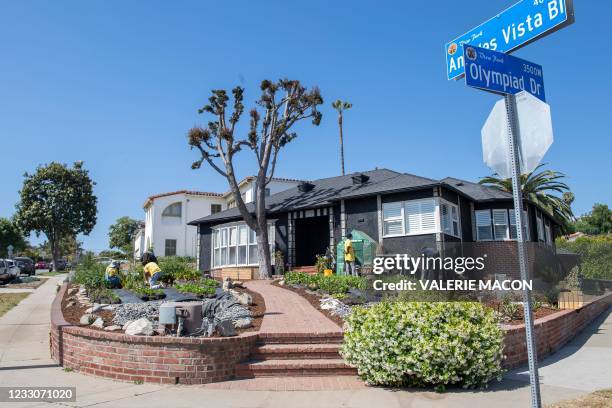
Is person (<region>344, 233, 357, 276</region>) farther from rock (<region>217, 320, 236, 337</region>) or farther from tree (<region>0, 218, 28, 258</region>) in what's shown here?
tree (<region>0, 218, 28, 258</region>)

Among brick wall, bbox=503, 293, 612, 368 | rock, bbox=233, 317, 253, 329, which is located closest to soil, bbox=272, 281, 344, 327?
rock, bbox=233, 317, 253, 329

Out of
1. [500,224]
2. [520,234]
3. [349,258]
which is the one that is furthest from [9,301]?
[500,224]

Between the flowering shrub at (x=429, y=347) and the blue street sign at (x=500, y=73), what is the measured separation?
340cm

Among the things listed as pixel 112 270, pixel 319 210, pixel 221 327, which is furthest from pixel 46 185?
pixel 221 327

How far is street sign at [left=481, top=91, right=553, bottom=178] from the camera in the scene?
3.99 metres

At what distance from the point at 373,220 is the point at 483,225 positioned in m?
5.87

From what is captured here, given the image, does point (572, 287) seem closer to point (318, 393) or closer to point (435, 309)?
point (435, 309)

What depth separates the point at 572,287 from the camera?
14406 millimetres

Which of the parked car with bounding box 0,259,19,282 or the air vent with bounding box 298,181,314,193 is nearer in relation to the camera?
the air vent with bounding box 298,181,314,193

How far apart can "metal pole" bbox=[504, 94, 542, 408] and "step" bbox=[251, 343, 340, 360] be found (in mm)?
4063

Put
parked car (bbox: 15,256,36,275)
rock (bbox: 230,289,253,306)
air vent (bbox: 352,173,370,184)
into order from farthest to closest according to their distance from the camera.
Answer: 1. parked car (bbox: 15,256,36,275)
2. air vent (bbox: 352,173,370,184)
3. rock (bbox: 230,289,253,306)

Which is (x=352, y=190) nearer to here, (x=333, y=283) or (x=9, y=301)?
(x=333, y=283)

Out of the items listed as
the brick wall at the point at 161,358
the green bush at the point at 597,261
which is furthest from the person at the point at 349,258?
the green bush at the point at 597,261

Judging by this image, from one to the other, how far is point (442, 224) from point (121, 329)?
12.5 meters
